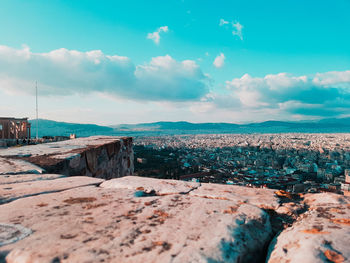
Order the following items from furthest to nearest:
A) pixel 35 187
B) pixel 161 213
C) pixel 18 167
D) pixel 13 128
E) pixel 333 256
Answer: pixel 13 128, pixel 18 167, pixel 35 187, pixel 161 213, pixel 333 256

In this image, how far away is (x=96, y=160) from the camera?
3.38m

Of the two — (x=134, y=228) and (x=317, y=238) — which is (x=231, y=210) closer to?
(x=317, y=238)

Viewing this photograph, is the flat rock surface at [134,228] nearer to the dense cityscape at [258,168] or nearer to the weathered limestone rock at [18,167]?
the weathered limestone rock at [18,167]

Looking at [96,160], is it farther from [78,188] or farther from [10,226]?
[10,226]

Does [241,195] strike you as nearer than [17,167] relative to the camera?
Yes

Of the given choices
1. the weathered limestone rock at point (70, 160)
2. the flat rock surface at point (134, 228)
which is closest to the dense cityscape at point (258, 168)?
the flat rock surface at point (134, 228)

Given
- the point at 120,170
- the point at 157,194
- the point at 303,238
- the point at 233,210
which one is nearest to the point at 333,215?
the point at 303,238

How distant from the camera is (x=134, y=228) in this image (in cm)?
100

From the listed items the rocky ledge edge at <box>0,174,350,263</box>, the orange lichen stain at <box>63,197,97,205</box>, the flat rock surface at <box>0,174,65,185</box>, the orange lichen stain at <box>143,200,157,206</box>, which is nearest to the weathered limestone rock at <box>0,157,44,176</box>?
the flat rock surface at <box>0,174,65,185</box>

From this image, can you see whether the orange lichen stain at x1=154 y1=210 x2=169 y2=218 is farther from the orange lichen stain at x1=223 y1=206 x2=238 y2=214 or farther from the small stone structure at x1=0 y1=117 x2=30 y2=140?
the small stone structure at x1=0 y1=117 x2=30 y2=140

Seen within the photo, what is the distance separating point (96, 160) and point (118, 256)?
2.81m

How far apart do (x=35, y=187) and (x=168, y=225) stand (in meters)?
1.29

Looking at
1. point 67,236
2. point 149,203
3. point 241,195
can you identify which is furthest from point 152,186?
point 67,236

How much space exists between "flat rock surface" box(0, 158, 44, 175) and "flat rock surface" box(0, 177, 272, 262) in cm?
95
